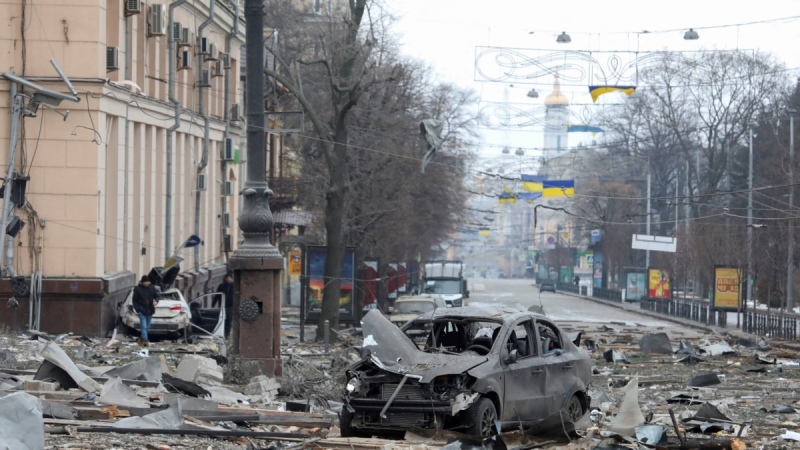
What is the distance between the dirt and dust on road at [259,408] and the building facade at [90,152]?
3.58 metres

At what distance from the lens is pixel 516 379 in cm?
1317

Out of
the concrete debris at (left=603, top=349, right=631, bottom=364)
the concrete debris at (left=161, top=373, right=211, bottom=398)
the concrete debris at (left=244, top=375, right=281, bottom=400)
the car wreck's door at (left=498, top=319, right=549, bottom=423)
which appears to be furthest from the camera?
the concrete debris at (left=603, top=349, right=631, bottom=364)

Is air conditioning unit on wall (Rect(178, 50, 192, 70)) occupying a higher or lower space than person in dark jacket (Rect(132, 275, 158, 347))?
higher

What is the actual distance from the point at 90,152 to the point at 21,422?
19.0 meters

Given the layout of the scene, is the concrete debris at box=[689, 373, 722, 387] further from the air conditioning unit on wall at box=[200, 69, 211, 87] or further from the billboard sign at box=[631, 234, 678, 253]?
the billboard sign at box=[631, 234, 678, 253]

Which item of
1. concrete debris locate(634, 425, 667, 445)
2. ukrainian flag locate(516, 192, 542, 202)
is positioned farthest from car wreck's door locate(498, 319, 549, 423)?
ukrainian flag locate(516, 192, 542, 202)

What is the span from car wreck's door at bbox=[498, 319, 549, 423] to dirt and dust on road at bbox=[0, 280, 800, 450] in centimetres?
31

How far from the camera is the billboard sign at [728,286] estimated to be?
46.2 metres

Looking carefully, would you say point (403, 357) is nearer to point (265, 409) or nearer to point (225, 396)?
point (265, 409)

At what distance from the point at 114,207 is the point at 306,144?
2565 cm

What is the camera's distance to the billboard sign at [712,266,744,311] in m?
46.2

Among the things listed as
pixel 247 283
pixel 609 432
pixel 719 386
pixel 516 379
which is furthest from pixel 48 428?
pixel 719 386

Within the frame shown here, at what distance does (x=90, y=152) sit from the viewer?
2777cm

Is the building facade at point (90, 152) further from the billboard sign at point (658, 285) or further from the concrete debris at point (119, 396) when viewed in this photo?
the billboard sign at point (658, 285)
